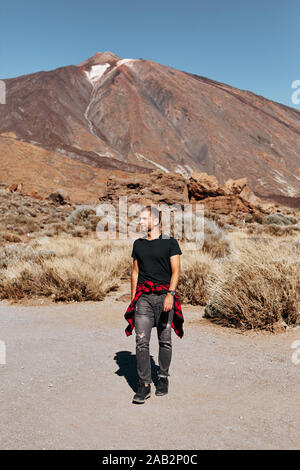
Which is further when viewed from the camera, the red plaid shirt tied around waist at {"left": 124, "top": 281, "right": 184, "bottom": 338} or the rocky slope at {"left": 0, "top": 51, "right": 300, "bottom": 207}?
the rocky slope at {"left": 0, "top": 51, "right": 300, "bottom": 207}

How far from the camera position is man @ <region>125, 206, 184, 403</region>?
371cm

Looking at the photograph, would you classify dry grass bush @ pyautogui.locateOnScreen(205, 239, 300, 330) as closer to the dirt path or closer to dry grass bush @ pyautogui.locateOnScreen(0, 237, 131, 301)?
the dirt path

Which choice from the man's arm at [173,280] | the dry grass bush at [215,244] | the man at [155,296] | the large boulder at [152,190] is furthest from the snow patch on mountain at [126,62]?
the man's arm at [173,280]

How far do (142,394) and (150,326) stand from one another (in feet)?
1.93

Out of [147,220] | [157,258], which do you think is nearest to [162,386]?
[157,258]

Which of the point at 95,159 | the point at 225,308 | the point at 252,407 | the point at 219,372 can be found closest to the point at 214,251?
the point at 225,308

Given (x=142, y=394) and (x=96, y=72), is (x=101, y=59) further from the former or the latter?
(x=142, y=394)

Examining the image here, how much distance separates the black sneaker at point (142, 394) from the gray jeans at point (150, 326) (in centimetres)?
13

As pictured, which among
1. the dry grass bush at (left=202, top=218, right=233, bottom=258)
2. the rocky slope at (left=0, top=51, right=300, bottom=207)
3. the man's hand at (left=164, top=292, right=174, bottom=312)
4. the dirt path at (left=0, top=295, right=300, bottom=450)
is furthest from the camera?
the rocky slope at (left=0, top=51, right=300, bottom=207)

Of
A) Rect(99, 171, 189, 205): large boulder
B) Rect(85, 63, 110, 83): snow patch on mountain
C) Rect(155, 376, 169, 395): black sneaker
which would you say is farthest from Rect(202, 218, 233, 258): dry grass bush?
Rect(85, 63, 110, 83): snow patch on mountain

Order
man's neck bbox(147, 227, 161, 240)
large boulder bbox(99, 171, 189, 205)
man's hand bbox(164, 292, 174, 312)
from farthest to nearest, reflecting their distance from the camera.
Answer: large boulder bbox(99, 171, 189, 205), man's neck bbox(147, 227, 161, 240), man's hand bbox(164, 292, 174, 312)

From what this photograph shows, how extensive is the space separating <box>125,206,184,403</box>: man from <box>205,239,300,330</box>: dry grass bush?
2.18 metres

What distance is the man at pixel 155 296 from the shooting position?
3715mm

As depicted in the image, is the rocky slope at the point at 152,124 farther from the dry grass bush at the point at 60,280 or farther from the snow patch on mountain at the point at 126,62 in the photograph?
the dry grass bush at the point at 60,280
